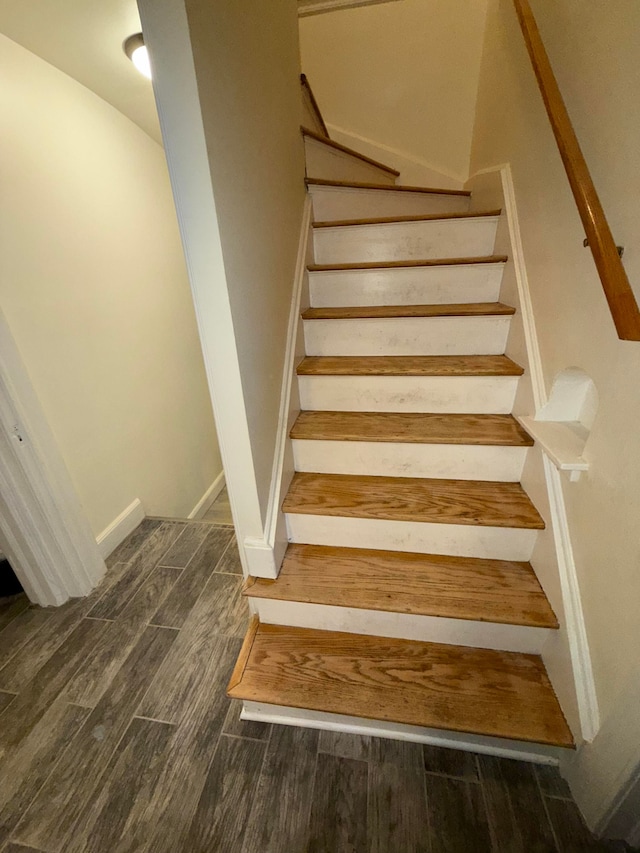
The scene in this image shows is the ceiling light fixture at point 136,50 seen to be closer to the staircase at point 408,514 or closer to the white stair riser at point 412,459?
the staircase at point 408,514

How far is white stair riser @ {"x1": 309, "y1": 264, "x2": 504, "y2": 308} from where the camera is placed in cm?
161

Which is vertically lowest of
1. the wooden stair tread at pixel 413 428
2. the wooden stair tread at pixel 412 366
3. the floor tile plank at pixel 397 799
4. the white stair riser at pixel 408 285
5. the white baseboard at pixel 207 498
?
the white baseboard at pixel 207 498

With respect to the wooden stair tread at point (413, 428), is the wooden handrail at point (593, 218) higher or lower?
higher

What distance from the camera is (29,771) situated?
3.46ft

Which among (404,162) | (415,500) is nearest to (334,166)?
(404,162)

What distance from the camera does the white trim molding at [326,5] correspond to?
2.31 m

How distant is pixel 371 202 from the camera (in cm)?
196

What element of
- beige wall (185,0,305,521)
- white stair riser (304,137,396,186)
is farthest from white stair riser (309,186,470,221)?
beige wall (185,0,305,521)

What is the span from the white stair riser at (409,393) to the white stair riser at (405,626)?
78cm

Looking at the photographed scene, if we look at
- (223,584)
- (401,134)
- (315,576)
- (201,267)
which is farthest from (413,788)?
(401,134)

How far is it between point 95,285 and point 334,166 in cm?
149

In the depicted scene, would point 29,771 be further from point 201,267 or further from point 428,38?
point 428,38

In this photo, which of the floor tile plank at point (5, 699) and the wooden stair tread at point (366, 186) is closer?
the floor tile plank at point (5, 699)

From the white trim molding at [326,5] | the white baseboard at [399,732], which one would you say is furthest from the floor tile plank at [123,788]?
the white trim molding at [326,5]
